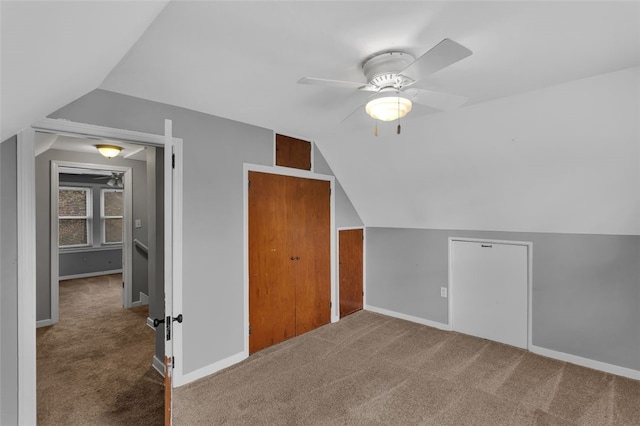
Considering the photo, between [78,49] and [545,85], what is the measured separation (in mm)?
2703

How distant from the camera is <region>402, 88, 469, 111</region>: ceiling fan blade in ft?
5.99

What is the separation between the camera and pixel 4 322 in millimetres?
1846

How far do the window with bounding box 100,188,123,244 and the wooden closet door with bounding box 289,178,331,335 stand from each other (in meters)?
5.60

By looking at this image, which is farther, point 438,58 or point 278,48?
point 278,48

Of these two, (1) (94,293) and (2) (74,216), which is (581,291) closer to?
(1) (94,293)

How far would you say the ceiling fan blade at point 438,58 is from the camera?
1279 mm

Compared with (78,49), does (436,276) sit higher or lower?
lower

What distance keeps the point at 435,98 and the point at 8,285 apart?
2795mm

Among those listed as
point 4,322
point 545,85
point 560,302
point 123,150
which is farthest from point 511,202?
point 123,150

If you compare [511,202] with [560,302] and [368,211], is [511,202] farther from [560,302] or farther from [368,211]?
[368,211]

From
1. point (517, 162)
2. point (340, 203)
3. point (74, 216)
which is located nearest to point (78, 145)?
point (340, 203)

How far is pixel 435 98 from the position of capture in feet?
6.28

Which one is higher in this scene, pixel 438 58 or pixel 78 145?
pixel 78 145

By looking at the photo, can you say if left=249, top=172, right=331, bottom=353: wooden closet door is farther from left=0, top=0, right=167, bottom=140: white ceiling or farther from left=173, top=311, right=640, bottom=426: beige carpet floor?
left=0, top=0, right=167, bottom=140: white ceiling
